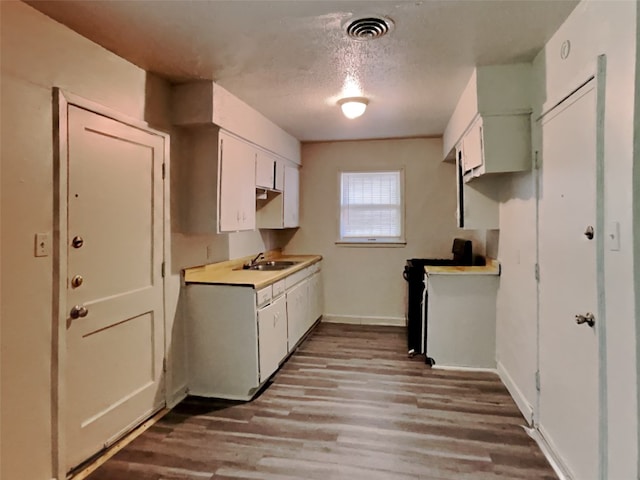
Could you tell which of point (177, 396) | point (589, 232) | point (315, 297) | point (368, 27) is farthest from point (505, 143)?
point (177, 396)

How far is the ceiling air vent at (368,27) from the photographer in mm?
1972

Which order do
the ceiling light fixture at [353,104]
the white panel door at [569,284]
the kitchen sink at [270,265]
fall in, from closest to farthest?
the white panel door at [569,284], the ceiling light fixture at [353,104], the kitchen sink at [270,265]

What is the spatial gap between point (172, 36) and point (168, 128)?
35.0 inches

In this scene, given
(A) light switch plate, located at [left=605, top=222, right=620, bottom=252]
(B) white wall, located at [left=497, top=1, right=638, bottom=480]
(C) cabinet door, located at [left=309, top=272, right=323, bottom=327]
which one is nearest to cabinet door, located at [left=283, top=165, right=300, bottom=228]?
Answer: (C) cabinet door, located at [left=309, top=272, right=323, bottom=327]

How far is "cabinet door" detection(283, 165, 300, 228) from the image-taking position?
15.4 ft

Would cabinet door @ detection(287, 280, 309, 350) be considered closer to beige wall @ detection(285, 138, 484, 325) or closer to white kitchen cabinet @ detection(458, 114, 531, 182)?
beige wall @ detection(285, 138, 484, 325)

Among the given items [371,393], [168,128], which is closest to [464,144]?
[371,393]

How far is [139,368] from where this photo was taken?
8.55 feet

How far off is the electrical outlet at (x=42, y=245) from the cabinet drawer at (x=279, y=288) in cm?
179

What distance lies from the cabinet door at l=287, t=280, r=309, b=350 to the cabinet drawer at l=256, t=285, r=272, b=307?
0.55 meters

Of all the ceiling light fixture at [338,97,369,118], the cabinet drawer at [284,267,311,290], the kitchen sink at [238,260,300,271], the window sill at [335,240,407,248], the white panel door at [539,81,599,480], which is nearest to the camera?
the white panel door at [539,81,599,480]

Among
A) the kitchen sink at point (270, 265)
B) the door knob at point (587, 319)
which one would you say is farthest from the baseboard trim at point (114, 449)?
the door knob at point (587, 319)

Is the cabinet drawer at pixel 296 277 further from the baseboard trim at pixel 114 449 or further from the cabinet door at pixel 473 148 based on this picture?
the cabinet door at pixel 473 148

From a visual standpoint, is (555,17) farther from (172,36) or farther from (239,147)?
(239,147)
